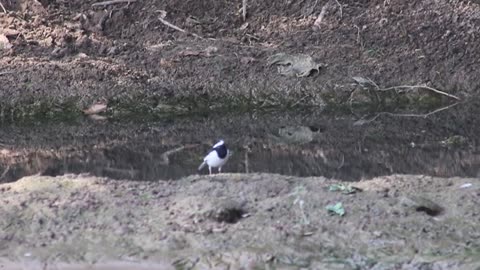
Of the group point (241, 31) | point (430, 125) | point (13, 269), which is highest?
point (241, 31)

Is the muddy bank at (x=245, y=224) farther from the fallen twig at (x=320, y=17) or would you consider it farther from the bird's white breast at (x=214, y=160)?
the fallen twig at (x=320, y=17)

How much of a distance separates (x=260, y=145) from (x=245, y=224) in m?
2.95

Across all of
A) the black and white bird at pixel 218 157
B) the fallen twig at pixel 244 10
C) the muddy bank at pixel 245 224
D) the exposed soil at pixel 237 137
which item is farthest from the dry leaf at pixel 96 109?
the muddy bank at pixel 245 224

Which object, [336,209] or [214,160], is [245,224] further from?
[214,160]

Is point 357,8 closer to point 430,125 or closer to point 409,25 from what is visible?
point 409,25

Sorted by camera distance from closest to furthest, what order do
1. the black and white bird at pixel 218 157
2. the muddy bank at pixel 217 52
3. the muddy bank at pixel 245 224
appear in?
the muddy bank at pixel 245 224 → the black and white bird at pixel 218 157 → the muddy bank at pixel 217 52

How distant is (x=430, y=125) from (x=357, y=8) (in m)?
3.36

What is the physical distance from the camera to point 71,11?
37.3 ft

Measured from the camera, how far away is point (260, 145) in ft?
26.2

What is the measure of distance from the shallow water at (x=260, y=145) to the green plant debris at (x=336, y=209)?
4.80 ft

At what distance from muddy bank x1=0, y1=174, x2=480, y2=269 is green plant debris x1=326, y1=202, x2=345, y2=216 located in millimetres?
39

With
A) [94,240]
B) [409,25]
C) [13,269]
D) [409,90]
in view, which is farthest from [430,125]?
[13,269]

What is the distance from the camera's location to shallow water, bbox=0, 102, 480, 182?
7.09 m

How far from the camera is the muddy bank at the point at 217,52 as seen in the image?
9.77m
